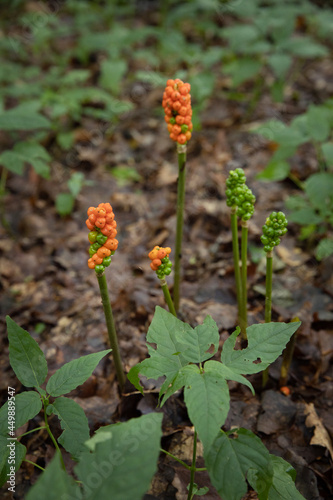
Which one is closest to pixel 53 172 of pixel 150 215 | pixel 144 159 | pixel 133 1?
A: pixel 144 159

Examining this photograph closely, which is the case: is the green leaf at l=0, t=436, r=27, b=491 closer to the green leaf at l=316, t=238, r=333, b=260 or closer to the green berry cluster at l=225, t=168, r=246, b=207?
the green berry cluster at l=225, t=168, r=246, b=207

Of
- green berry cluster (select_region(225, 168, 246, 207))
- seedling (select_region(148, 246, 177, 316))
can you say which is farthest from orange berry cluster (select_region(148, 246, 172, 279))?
green berry cluster (select_region(225, 168, 246, 207))

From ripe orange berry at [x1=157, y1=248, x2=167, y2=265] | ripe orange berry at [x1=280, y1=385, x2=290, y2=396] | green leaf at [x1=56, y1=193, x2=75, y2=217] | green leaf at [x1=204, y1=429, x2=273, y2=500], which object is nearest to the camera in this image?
green leaf at [x1=204, y1=429, x2=273, y2=500]

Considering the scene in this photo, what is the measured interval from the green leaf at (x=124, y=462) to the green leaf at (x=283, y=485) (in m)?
0.68

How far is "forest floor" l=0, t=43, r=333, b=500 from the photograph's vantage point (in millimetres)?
2109

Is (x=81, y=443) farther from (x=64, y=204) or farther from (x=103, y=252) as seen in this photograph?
(x=64, y=204)

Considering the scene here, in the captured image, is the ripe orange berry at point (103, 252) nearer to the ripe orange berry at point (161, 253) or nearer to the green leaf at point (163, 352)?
the ripe orange berry at point (161, 253)

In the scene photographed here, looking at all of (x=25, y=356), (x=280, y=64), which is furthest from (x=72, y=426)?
(x=280, y=64)

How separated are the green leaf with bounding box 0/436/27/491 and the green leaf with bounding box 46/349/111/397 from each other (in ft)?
0.83

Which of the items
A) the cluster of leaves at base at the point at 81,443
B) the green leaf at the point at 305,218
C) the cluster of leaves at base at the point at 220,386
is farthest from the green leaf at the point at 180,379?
the green leaf at the point at 305,218

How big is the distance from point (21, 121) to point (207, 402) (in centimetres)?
292

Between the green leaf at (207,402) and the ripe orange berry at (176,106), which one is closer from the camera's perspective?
the green leaf at (207,402)

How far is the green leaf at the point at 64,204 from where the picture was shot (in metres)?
3.89

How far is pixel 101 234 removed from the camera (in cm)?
172
